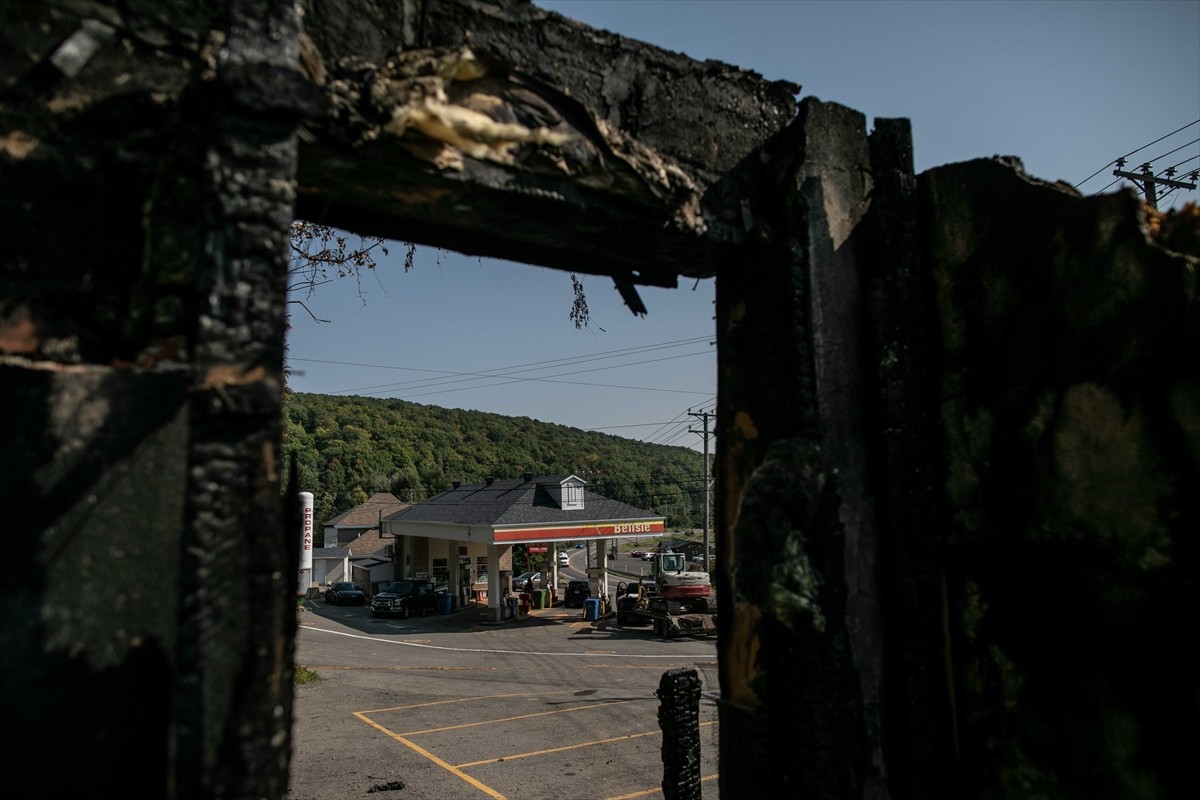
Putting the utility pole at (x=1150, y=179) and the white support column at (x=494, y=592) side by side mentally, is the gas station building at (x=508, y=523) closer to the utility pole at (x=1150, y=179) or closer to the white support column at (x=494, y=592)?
the white support column at (x=494, y=592)

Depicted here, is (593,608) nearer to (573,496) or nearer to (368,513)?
(573,496)

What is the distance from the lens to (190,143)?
2.08 metres

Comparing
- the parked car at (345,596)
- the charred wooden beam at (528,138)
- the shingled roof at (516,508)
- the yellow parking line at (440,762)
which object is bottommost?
the parked car at (345,596)

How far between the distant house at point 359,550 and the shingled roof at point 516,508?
5.60 m

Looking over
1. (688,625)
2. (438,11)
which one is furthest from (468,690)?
(438,11)

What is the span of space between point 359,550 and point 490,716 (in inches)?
1550

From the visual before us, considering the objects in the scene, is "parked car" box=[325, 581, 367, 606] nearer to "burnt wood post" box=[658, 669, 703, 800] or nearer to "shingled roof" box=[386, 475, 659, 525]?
"shingled roof" box=[386, 475, 659, 525]

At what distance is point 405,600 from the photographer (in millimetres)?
28812

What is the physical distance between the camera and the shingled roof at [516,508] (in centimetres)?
2827

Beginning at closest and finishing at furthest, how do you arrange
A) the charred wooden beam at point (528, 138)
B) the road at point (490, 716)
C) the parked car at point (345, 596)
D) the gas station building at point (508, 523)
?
the charred wooden beam at point (528, 138) → the road at point (490, 716) → the gas station building at point (508, 523) → the parked car at point (345, 596)

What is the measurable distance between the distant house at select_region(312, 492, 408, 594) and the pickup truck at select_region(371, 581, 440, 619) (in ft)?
19.1

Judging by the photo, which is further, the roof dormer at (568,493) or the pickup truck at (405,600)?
the roof dormer at (568,493)

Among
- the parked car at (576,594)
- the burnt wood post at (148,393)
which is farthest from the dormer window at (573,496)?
the burnt wood post at (148,393)

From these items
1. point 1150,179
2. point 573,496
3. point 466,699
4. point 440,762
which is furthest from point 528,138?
point 573,496
